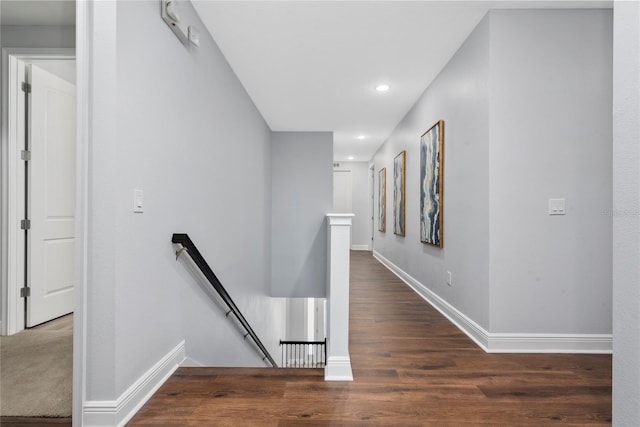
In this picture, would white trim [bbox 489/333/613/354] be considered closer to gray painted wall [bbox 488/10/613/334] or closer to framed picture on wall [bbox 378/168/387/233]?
gray painted wall [bbox 488/10/613/334]

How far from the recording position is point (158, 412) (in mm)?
1735

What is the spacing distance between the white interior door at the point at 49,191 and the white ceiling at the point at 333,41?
1.71ft

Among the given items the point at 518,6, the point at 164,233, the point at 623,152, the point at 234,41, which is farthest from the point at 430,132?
the point at 164,233

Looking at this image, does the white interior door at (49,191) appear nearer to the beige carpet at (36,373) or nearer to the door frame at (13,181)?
the door frame at (13,181)

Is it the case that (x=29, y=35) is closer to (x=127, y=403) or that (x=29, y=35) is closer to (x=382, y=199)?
(x=127, y=403)

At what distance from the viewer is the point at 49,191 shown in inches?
105

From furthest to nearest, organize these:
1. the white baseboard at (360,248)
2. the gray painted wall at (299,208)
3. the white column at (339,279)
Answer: the white baseboard at (360,248), the gray painted wall at (299,208), the white column at (339,279)

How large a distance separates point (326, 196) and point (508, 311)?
427 centimetres

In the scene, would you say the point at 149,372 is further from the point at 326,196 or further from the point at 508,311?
the point at 326,196

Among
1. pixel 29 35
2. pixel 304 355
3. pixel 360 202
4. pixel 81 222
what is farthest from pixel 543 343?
pixel 360 202

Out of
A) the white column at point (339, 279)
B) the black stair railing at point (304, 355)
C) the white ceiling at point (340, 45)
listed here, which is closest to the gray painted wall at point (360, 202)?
the black stair railing at point (304, 355)

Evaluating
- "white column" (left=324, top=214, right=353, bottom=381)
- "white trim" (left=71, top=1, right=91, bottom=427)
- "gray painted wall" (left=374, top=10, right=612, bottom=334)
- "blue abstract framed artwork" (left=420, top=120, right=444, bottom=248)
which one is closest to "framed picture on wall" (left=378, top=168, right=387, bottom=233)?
"blue abstract framed artwork" (left=420, top=120, right=444, bottom=248)

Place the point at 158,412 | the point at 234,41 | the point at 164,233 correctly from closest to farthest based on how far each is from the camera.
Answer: the point at 158,412 < the point at 164,233 < the point at 234,41

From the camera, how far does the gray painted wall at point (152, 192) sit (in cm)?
159
